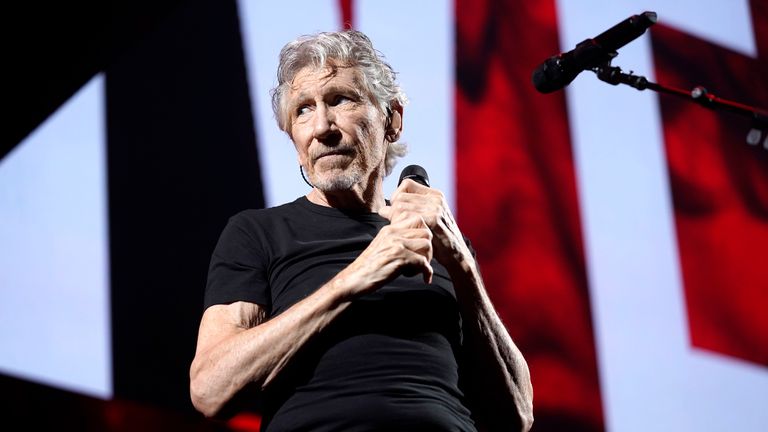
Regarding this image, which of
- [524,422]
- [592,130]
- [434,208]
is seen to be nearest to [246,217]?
[434,208]

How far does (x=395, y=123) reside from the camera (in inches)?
65.6

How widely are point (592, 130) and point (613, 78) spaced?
1069 millimetres

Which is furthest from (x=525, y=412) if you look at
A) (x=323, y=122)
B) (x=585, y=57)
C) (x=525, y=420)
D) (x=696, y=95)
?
(x=696, y=95)

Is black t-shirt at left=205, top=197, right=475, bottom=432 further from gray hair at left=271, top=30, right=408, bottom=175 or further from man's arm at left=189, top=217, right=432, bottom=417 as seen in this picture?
gray hair at left=271, top=30, right=408, bottom=175

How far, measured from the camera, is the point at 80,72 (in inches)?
84.7

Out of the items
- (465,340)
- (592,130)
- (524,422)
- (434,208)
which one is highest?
(592,130)

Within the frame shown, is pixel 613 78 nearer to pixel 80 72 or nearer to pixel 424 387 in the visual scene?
pixel 424 387

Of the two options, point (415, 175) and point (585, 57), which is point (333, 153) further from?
point (585, 57)

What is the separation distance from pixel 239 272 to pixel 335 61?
0.41m

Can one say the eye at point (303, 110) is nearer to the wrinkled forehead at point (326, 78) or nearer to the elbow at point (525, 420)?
the wrinkled forehead at point (326, 78)

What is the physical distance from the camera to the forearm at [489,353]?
1.34 metres

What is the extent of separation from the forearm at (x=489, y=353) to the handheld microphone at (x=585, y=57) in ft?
1.90

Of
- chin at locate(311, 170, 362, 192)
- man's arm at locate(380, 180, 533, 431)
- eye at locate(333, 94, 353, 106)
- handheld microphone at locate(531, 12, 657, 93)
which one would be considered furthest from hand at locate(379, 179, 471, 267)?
handheld microphone at locate(531, 12, 657, 93)

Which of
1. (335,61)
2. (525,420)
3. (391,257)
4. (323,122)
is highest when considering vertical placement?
(335,61)
